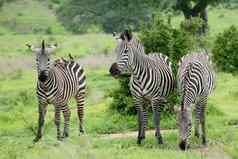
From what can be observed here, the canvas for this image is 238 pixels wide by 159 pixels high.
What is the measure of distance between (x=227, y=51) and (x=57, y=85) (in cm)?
1404

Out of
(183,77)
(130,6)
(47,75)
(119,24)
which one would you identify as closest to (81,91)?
(47,75)

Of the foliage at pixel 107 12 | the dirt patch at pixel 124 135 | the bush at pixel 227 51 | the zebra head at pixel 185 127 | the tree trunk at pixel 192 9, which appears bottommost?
the dirt patch at pixel 124 135

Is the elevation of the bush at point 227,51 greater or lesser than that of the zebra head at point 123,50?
greater

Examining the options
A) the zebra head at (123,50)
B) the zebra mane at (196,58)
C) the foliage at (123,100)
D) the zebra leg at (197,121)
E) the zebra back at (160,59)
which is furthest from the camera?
the foliage at (123,100)

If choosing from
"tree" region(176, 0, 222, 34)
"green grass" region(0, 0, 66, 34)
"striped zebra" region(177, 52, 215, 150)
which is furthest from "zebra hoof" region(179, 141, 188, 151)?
"green grass" region(0, 0, 66, 34)

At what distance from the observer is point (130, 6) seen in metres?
44.4

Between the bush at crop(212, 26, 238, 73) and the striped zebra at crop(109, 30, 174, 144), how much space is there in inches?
507

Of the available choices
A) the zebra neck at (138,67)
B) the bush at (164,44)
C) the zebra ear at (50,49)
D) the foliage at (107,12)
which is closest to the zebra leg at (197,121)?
the zebra neck at (138,67)

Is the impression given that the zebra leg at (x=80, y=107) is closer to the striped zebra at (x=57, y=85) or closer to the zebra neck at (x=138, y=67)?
the striped zebra at (x=57, y=85)

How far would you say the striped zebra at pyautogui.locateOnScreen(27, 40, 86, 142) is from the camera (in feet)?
45.0

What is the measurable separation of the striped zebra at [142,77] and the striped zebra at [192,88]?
1.62ft

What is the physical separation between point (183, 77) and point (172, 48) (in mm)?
3952

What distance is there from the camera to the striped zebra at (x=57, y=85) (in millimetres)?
13719

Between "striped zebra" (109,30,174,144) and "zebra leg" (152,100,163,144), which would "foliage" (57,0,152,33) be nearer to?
"striped zebra" (109,30,174,144)
